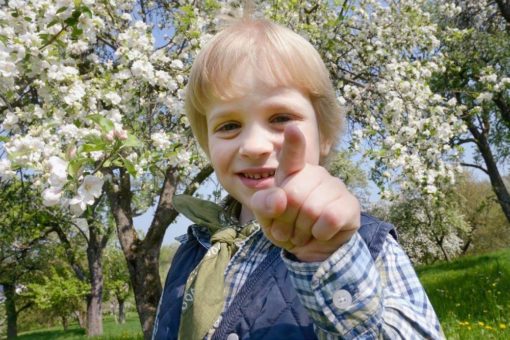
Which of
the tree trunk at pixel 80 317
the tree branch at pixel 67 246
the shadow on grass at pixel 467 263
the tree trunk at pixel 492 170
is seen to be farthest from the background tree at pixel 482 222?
the tree trunk at pixel 80 317

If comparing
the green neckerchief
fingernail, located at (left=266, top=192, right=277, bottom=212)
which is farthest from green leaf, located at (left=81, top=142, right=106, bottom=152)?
fingernail, located at (left=266, top=192, right=277, bottom=212)

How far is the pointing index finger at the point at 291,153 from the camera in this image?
63 centimetres

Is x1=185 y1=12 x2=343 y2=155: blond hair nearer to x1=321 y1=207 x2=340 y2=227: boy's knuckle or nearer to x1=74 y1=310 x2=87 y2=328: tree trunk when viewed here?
x1=321 y1=207 x2=340 y2=227: boy's knuckle

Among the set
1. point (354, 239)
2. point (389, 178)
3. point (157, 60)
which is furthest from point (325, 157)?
point (389, 178)

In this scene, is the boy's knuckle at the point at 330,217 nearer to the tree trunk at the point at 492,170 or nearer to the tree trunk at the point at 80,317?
the tree trunk at the point at 492,170

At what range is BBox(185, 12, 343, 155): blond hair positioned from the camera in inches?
45.4

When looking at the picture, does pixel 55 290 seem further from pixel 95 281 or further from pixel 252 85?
pixel 252 85

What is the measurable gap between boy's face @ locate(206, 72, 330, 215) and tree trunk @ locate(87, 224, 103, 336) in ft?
55.2

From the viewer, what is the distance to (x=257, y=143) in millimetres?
1081

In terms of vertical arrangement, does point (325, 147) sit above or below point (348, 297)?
above

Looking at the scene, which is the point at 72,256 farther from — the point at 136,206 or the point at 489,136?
the point at 489,136

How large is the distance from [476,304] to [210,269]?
556 cm

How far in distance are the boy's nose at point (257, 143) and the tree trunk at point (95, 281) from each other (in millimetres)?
16928

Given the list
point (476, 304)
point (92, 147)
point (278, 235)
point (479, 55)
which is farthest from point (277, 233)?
point (479, 55)
